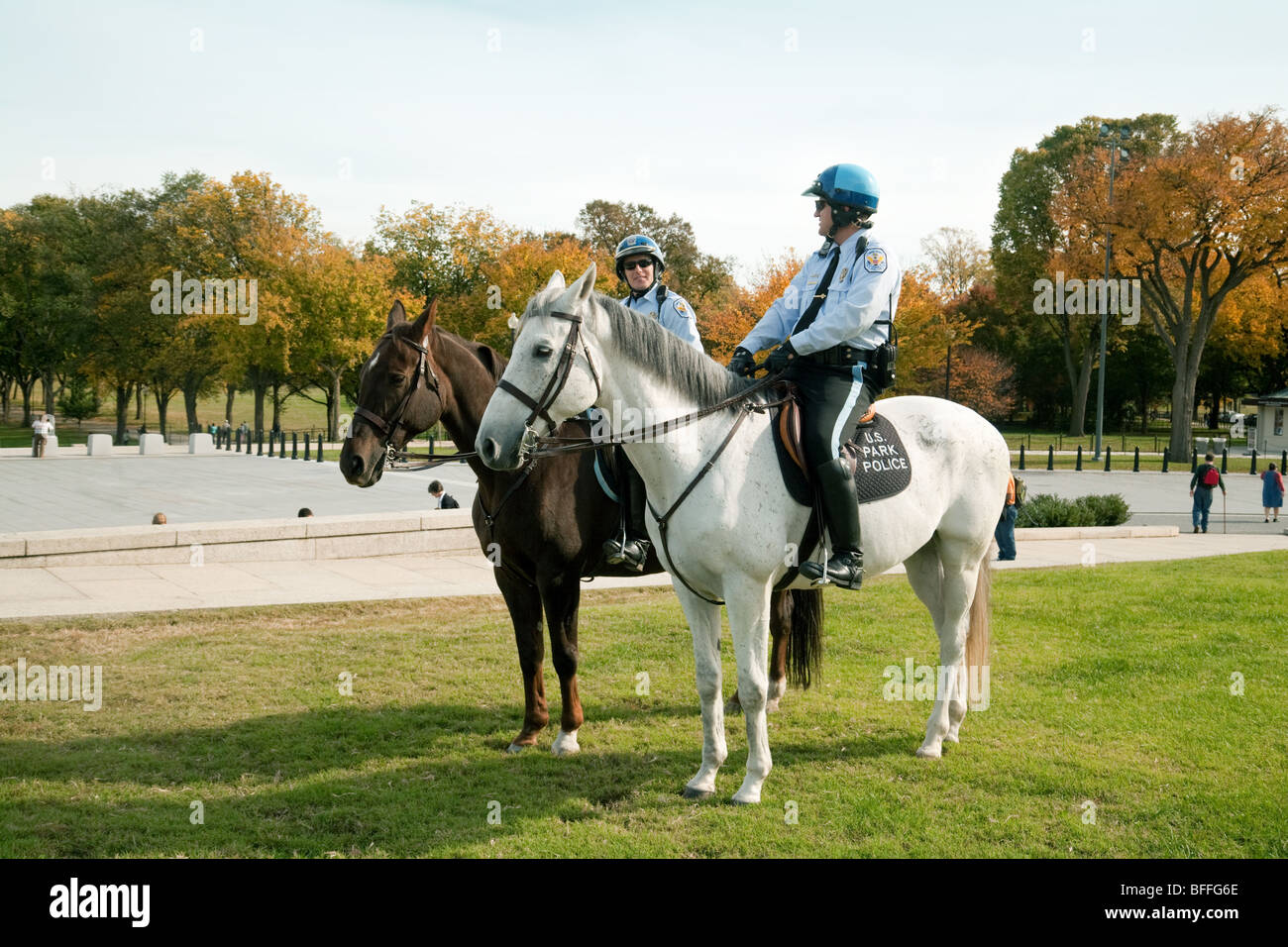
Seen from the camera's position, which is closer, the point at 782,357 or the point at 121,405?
the point at 782,357

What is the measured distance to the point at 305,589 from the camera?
11.6m

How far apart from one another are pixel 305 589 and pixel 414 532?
3.01 m

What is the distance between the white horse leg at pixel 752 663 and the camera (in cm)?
524

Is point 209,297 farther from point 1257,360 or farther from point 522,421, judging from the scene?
point 1257,360

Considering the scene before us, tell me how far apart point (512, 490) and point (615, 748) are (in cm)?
186

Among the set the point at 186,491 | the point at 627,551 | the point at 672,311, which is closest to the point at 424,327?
the point at 672,311

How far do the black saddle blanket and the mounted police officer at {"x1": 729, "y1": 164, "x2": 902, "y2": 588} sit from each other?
0.11 meters

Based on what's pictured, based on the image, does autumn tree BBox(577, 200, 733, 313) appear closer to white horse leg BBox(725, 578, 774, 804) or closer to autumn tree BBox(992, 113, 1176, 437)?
autumn tree BBox(992, 113, 1176, 437)

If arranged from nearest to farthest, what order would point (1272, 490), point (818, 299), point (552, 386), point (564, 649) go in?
1. point (552, 386)
2. point (818, 299)
3. point (564, 649)
4. point (1272, 490)

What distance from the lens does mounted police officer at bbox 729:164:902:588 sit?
530 centimetres

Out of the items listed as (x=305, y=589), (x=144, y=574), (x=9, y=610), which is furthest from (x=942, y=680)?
(x=144, y=574)

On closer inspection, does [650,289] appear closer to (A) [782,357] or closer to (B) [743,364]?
(B) [743,364]

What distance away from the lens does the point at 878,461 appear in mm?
5766

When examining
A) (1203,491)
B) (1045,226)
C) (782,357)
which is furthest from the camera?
(1045,226)
